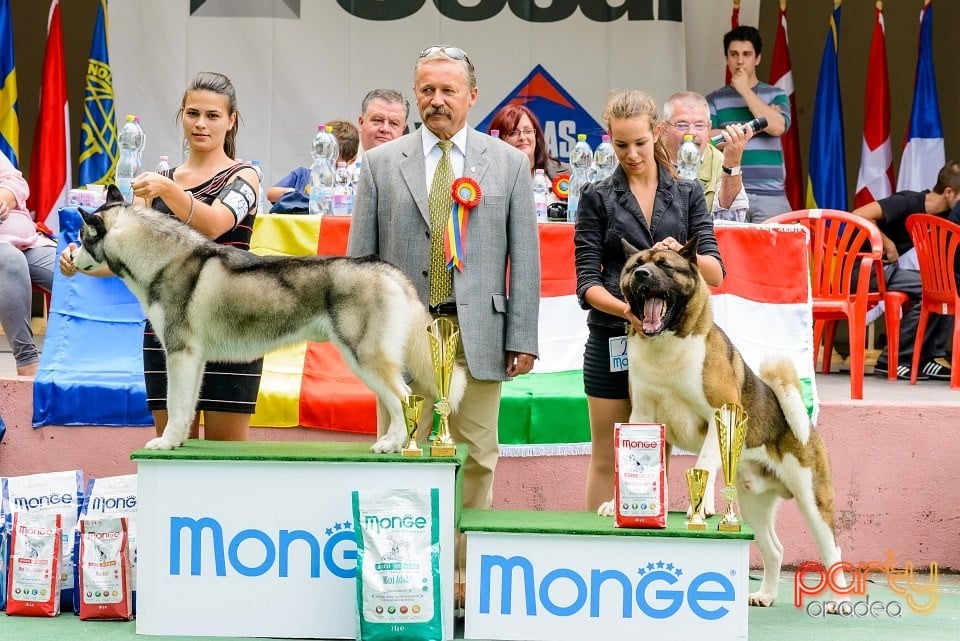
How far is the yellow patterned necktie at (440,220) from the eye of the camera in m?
4.14

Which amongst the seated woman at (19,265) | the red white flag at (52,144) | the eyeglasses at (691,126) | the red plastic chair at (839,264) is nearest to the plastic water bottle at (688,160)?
the eyeglasses at (691,126)

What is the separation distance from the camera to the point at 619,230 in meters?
4.20

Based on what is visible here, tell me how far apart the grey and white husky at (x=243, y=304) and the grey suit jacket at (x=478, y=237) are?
23 centimetres

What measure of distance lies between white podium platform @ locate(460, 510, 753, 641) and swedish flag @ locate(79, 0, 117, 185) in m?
5.52

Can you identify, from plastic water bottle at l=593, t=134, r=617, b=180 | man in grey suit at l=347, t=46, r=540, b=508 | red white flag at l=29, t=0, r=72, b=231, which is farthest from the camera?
red white flag at l=29, t=0, r=72, b=231

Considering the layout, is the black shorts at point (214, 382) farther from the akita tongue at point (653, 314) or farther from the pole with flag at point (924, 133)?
→ the pole with flag at point (924, 133)

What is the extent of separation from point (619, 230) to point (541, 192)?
1795 mm

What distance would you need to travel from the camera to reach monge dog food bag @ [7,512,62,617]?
14.0ft

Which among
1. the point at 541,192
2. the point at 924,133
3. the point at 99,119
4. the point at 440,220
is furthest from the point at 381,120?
the point at 924,133

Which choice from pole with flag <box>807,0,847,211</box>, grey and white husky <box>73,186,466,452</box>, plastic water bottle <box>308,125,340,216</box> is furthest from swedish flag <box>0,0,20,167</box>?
pole with flag <box>807,0,847,211</box>

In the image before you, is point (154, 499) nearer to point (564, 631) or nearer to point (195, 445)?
point (195, 445)

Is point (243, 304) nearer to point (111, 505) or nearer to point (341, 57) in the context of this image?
point (111, 505)

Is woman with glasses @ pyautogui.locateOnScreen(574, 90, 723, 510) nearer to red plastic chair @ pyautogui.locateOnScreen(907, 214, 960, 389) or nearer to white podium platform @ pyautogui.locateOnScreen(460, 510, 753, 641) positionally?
white podium platform @ pyautogui.locateOnScreen(460, 510, 753, 641)

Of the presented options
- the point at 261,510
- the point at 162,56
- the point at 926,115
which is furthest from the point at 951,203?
the point at 261,510
